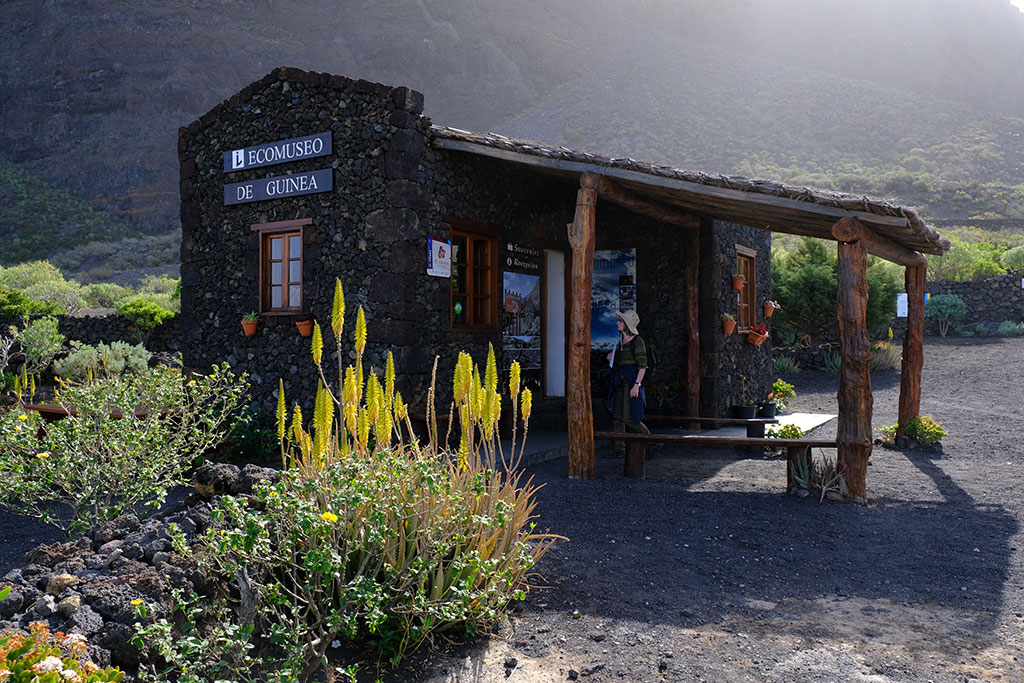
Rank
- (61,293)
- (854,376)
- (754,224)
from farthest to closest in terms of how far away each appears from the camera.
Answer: (61,293) < (754,224) < (854,376)

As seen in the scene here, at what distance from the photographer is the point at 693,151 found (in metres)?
40.9

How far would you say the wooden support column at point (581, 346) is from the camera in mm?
7129

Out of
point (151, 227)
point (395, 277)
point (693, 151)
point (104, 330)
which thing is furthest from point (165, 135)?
point (395, 277)

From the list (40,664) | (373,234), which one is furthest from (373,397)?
(373,234)

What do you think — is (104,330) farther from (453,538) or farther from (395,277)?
(453,538)

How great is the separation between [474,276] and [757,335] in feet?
14.3

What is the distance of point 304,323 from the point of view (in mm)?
8633

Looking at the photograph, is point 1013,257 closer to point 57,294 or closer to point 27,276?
point 57,294

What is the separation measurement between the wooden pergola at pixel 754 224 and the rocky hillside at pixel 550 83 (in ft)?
95.2

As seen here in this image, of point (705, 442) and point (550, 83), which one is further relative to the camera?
point (550, 83)

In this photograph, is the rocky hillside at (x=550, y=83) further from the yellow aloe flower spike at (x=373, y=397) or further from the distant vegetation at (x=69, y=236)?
the yellow aloe flower spike at (x=373, y=397)

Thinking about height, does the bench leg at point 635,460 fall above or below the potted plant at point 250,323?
below

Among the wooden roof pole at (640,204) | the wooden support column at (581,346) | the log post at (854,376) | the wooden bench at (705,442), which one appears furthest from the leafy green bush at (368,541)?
the wooden roof pole at (640,204)

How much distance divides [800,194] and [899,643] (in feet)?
11.9
